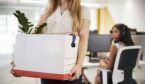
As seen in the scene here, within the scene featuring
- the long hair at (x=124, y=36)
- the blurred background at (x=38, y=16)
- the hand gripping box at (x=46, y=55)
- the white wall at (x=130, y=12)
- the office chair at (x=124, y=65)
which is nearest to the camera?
the hand gripping box at (x=46, y=55)

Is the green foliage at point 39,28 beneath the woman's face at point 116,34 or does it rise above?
above

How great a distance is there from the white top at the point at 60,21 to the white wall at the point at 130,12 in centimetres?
382

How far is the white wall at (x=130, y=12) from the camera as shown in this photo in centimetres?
505

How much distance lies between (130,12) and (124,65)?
3012 millimetres

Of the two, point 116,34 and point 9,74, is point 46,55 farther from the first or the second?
point 9,74

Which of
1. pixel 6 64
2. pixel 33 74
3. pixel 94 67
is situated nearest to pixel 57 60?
pixel 33 74

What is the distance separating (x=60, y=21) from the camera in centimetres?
137

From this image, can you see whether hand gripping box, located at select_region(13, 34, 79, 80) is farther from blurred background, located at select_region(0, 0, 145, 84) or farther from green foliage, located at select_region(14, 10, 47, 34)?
blurred background, located at select_region(0, 0, 145, 84)

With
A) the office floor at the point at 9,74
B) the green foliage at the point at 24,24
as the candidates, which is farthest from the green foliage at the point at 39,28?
the office floor at the point at 9,74

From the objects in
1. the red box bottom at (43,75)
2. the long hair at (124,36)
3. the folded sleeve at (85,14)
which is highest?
the folded sleeve at (85,14)

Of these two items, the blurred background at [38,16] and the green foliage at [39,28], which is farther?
the blurred background at [38,16]

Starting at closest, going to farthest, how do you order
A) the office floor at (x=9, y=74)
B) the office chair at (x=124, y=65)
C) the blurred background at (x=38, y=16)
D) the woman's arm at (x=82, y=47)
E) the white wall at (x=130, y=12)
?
the woman's arm at (x=82, y=47) → the office chair at (x=124, y=65) → the office floor at (x=9, y=74) → the blurred background at (x=38, y=16) → the white wall at (x=130, y=12)

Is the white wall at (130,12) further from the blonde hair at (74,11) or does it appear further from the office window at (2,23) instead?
the blonde hair at (74,11)

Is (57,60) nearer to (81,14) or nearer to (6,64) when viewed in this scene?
(81,14)
